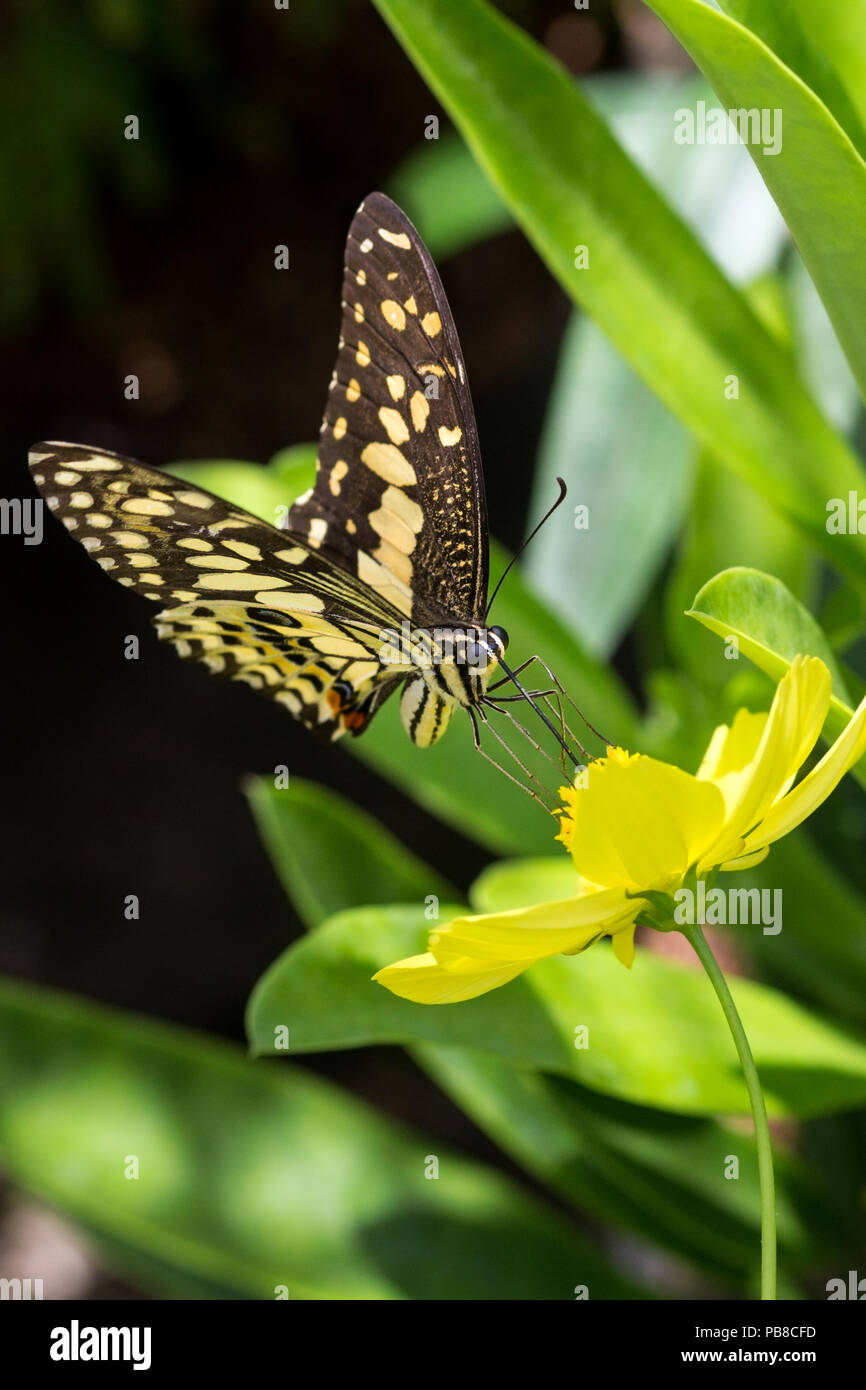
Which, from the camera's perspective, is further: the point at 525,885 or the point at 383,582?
the point at 525,885

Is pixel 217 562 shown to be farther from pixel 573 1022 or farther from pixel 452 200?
pixel 452 200

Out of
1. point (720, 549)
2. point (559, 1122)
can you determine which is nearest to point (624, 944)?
point (720, 549)

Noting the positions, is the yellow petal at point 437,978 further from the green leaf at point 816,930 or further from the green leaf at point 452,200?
the green leaf at point 452,200

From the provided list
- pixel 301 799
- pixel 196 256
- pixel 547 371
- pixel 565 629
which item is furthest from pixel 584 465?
pixel 196 256

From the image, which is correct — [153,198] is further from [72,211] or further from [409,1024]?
[409,1024]

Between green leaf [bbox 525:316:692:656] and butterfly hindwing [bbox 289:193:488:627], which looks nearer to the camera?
butterfly hindwing [bbox 289:193:488:627]

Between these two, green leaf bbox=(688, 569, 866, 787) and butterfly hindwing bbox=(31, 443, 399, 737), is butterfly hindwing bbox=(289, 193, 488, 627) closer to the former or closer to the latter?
butterfly hindwing bbox=(31, 443, 399, 737)

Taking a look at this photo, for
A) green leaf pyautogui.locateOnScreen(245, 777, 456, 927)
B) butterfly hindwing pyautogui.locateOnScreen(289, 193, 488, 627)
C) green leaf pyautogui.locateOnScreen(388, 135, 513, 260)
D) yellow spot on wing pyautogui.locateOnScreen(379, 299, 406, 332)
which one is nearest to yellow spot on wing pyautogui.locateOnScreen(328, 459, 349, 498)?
butterfly hindwing pyautogui.locateOnScreen(289, 193, 488, 627)
